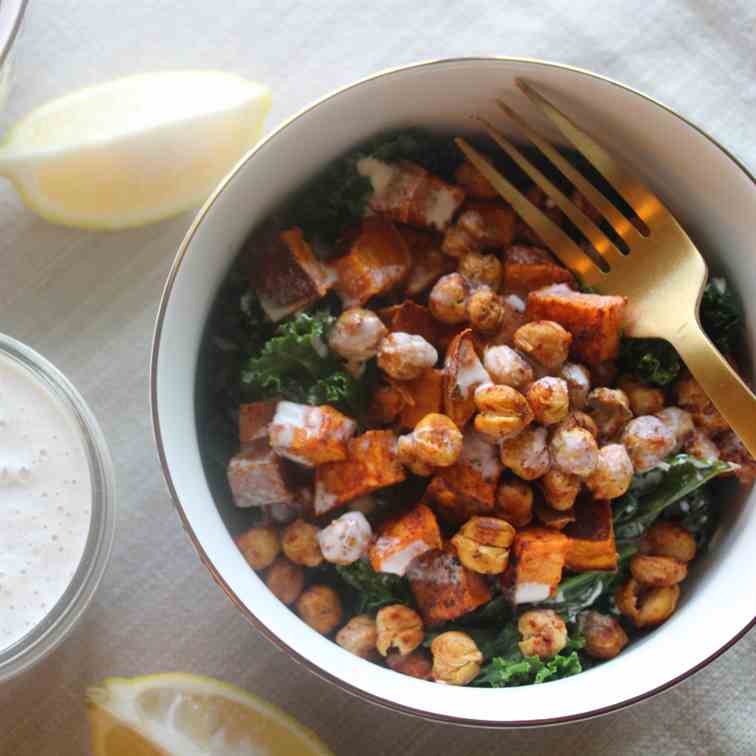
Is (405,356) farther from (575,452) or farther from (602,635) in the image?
(602,635)

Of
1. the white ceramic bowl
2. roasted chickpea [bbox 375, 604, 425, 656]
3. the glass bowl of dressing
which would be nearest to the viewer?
the white ceramic bowl

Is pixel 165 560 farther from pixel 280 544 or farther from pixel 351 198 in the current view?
pixel 351 198

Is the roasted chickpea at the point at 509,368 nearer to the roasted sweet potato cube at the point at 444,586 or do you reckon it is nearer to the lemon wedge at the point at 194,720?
the roasted sweet potato cube at the point at 444,586

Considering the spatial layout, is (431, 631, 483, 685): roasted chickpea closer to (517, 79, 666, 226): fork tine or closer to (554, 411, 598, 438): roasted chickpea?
(554, 411, 598, 438): roasted chickpea

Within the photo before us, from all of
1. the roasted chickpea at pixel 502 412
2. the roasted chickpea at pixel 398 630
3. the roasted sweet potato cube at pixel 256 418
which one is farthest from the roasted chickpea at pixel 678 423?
the roasted sweet potato cube at pixel 256 418

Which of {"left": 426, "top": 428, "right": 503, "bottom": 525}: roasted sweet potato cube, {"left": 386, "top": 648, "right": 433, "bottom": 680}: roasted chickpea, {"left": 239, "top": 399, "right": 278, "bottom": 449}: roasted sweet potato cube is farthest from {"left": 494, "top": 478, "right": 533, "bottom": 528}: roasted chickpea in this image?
{"left": 239, "top": 399, "right": 278, "bottom": 449}: roasted sweet potato cube

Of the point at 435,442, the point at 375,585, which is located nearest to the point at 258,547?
the point at 375,585

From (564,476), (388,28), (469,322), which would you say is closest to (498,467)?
(564,476)
